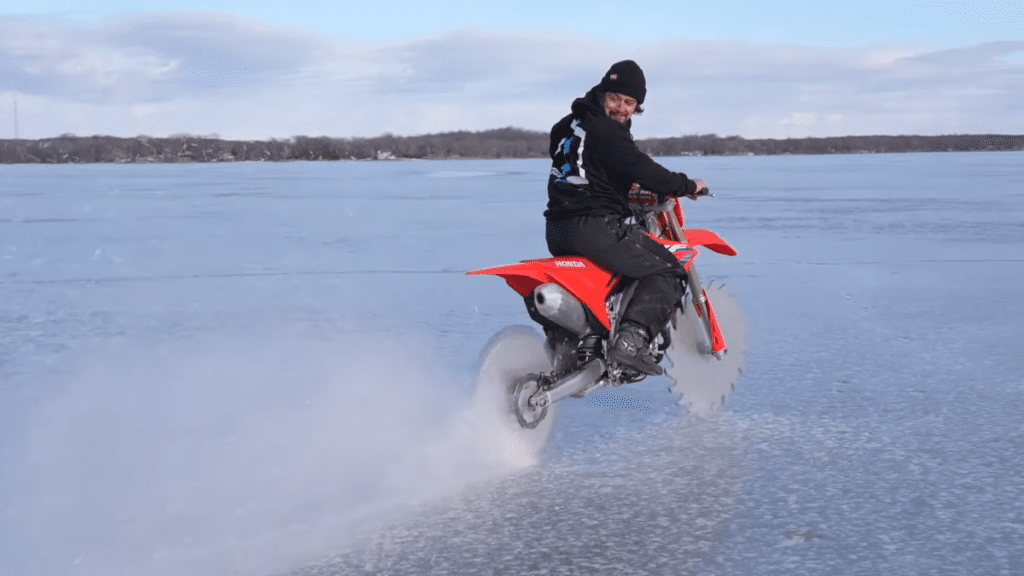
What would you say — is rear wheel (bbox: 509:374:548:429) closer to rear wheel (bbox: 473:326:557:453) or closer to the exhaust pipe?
rear wheel (bbox: 473:326:557:453)

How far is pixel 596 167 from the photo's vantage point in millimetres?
5703

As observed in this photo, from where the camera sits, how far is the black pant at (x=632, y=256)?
5789mm

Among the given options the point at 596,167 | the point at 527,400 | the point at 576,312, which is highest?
the point at 596,167

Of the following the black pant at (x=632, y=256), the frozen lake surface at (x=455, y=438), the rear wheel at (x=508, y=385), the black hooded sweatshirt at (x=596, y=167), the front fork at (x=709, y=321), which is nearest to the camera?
the frozen lake surface at (x=455, y=438)

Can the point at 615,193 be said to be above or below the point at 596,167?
below

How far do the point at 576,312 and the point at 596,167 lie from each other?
72cm

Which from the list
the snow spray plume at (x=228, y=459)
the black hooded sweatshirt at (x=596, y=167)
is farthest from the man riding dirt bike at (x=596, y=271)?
the snow spray plume at (x=228, y=459)

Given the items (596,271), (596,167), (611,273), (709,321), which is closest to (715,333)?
(709,321)

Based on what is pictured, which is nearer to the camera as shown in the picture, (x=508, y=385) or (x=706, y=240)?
(x=508, y=385)

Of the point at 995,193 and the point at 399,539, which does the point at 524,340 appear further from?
the point at 995,193

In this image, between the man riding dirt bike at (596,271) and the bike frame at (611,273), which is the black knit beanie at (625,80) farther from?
the bike frame at (611,273)

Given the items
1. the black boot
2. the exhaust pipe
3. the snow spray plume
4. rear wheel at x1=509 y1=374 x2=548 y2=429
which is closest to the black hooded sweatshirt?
the exhaust pipe

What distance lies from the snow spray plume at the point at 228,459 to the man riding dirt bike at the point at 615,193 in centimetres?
90

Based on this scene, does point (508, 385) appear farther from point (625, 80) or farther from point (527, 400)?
point (625, 80)
